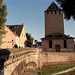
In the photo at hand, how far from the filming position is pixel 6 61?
5168mm

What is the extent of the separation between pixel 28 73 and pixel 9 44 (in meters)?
12.1

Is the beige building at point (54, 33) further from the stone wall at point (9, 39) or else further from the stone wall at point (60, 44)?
the stone wall at point (9, 39)

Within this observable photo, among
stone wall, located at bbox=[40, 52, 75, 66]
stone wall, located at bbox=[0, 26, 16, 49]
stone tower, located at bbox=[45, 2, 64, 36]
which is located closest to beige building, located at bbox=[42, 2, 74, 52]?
stone tower, located at bbox=[45, 2, 64, 36]

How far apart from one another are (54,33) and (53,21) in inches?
156

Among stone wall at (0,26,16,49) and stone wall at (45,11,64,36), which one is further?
stone wall at (45,11,64,36)

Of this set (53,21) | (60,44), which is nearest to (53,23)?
(53,21)

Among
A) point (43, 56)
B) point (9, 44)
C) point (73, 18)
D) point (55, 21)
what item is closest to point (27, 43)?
point (9, 44)

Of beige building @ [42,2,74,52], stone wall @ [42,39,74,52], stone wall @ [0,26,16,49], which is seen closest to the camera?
stone wall @ [42,39,74,52]

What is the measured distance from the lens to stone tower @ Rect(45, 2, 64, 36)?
24375mm

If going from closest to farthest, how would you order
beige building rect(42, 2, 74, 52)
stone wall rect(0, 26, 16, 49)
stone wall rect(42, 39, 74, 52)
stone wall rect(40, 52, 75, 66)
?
stone wall rect(40, 52, 75, 66)
stone wall rect(42, 39, 74, 52)
beige building rect(42, 2, 74, 52)
stone wall rect(0, 26, 16, 49)

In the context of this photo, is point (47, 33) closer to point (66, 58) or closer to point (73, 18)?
point (66, 58)

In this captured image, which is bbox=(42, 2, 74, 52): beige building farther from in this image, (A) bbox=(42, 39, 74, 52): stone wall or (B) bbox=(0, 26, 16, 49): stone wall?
(B) bbox=(0, 26, 16, 49): stone wall

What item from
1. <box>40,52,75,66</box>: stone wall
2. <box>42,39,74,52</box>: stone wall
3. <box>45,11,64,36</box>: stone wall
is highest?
<box>45,11,64,36</box>: stone wall

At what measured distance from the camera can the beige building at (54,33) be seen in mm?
20375
